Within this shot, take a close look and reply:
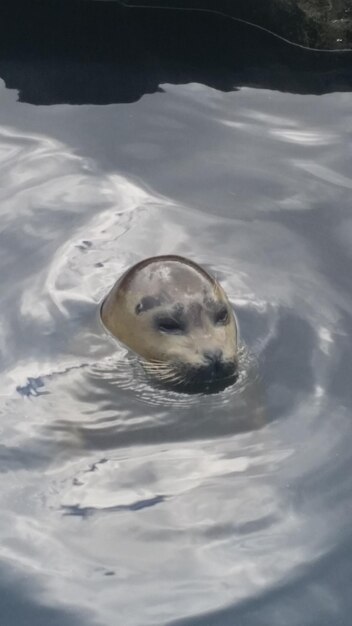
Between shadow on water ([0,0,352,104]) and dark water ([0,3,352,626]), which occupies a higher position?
shadow on water ([0,0,352,104])

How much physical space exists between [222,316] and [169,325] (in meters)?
0.26

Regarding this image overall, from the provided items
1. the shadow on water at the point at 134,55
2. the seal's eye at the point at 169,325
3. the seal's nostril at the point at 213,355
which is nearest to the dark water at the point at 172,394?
the shadow on water at the point at 134,55

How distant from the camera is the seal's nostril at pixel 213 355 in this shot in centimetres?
605

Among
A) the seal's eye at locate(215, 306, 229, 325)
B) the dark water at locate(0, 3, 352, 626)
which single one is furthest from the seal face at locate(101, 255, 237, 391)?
the dark water at locate(0, 3, 352, 626)

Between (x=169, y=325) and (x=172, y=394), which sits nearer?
(x=172, y=394)

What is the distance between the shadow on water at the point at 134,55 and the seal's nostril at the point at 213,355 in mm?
2999

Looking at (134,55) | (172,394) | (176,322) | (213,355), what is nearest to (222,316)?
(176,322)

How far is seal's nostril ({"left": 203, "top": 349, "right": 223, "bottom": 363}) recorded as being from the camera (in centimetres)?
605

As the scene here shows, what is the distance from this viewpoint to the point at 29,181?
7805 mm

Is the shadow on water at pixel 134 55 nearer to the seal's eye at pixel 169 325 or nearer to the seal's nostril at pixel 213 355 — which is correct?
the seal's eye at pixel 169 325

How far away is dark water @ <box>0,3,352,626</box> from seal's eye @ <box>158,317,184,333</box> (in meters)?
0.27

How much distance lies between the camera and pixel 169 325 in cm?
636

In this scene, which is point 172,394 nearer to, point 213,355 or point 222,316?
point 213,355

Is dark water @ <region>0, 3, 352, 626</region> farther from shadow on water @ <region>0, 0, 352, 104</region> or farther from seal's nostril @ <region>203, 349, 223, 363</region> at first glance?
seal's nostril @ <region>203, 349, 223, 363</region>
